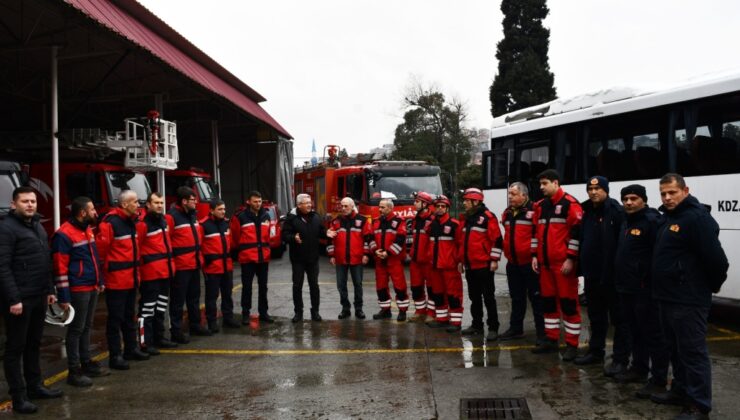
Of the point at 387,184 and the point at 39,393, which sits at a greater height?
the point at 387,184

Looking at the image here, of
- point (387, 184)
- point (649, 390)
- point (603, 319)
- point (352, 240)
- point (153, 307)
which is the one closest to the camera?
point (649, 390)

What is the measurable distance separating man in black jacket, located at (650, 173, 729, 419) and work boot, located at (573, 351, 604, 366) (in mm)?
1469

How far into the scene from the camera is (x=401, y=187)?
1628 centimetres

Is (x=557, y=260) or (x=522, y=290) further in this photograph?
(x=522, y=290)

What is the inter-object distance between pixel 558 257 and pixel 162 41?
1297cm

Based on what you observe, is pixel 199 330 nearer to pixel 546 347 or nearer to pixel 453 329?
pixel 453 329

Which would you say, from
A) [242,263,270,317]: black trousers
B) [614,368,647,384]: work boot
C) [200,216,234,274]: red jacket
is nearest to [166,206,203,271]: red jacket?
[200,216,234,274]: red jacket

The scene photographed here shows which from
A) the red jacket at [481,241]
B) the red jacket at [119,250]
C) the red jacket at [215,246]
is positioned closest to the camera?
the red jacket at [119,250]

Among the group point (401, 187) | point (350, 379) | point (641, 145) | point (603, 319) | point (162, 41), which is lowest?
point (350, 379)

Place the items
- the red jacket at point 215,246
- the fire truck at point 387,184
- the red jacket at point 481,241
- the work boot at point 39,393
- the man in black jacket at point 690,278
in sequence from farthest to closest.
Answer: the fire truck at point 387,184
the red jacket at point 215,246
the red jacket at point 481,241
the work boot at point 39,393
the man in black jacket at point 690,278

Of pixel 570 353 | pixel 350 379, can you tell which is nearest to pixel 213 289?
pixel 350 379

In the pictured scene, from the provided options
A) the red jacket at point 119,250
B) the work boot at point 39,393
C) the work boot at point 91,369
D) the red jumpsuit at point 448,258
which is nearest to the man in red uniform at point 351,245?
the red jumpsuit at point 448,258

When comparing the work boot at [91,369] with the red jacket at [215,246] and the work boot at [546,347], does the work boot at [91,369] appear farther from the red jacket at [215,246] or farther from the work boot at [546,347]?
the work boot at [546,347]

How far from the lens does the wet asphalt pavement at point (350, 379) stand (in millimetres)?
5145
